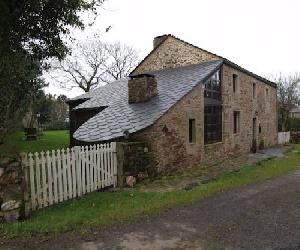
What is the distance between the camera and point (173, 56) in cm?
1975

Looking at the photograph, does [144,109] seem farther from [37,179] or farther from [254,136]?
[254,136]

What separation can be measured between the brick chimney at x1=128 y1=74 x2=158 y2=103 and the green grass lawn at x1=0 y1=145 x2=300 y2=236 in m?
5.47

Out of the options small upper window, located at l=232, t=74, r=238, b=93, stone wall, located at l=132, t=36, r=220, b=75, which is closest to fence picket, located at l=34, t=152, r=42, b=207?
stone wall, located at l=132, t=36, r=220, b=75

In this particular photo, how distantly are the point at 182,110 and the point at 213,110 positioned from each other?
3749 millimetres

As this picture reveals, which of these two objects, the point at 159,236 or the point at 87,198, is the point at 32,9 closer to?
the point at 87,198

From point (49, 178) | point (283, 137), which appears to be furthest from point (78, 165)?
point (283, 137)

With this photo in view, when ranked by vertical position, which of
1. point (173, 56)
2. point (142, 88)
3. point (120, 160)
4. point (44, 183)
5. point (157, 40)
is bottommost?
point (44, 183)

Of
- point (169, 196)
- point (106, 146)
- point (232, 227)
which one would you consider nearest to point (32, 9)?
point (106, 146)

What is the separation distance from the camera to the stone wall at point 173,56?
1853cm

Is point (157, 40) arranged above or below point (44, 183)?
above

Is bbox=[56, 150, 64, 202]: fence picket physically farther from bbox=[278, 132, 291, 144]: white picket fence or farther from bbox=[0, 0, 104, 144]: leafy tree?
bbox=[278, 132, 291, 144]: white picket fence

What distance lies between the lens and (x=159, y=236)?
550 centimetres

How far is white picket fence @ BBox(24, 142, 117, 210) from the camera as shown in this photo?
23.4ft

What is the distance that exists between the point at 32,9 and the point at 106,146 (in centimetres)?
490
